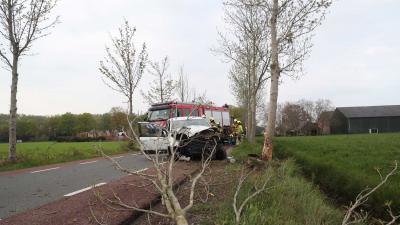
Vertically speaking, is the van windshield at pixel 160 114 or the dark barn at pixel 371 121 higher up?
the dark barn at pixel 371 121

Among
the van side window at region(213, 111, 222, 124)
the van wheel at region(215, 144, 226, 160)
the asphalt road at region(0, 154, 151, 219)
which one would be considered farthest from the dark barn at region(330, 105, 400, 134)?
the asphalt road at region(0, 154, 151, 219)

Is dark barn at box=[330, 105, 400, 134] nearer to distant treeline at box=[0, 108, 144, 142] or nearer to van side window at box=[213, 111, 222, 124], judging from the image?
distant treeline at box=[0, 108, 144, 142]

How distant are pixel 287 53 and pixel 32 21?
11271 mm

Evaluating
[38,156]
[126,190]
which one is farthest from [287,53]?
[126,190]

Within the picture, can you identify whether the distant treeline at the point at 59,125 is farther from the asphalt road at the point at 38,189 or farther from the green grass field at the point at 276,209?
the green grass field at the point at 276,209

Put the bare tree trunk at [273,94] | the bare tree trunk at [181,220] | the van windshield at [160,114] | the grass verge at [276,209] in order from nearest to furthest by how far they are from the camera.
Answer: the bare tree trunk at [181,220] → the grass verge at [276,209] → the bare tree trunk at [273,94] → the van windshield at [160,114]

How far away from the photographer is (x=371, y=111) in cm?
10031

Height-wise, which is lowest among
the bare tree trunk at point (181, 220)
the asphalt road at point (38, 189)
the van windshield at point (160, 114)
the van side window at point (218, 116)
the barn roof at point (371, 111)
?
the asphalt road at point (38, 189)

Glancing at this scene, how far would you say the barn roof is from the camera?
98.1m

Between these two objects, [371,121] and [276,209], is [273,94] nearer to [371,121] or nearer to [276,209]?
[276,209]

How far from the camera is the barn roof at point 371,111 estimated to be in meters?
98.1

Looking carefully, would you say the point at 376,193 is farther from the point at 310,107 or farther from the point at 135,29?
the point at 310,107

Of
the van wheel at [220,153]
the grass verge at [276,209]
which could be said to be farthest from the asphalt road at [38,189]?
the van wheel at [220,153]

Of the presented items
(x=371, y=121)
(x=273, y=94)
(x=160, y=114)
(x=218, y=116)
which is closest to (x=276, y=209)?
(x=273, y=94)
